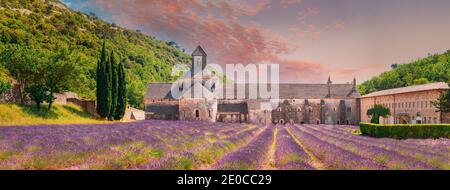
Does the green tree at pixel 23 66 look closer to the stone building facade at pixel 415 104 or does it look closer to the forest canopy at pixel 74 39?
the forest canopy at pixel 74 39

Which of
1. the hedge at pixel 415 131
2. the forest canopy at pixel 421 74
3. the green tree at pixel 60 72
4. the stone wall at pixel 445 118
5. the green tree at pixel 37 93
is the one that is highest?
the forest canopy at pixel 421 74

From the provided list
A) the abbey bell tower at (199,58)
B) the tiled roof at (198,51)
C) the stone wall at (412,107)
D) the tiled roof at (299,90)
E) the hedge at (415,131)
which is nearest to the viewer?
the hedge at (415,131)

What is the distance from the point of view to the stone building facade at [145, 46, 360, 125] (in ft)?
231

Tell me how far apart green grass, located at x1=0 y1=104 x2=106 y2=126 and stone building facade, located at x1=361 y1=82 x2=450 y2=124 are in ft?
133

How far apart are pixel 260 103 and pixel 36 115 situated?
156 ft

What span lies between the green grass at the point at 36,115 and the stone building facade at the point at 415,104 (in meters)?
40.5

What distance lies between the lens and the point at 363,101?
3007 inches

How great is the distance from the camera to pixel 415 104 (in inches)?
2100

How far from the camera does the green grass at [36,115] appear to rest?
31.1 meters

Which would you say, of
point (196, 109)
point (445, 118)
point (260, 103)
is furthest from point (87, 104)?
point (445, 118)

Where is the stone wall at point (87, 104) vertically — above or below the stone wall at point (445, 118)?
above

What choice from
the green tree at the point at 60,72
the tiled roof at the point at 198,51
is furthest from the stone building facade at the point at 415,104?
the green tree at the point at 60,72
